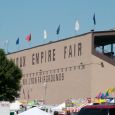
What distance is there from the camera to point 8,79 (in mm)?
57594

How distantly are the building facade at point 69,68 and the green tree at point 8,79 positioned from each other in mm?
17121

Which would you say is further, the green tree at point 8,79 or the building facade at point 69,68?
the building facade at point 69,68

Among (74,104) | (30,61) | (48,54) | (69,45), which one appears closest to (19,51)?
(30,61)

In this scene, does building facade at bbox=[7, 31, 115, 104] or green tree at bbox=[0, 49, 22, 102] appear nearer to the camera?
green tree at bbox=[0, 49, 22, 102]

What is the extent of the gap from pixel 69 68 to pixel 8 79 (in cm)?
2291

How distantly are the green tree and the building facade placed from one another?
17121 millimetres

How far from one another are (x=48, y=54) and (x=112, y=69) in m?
14.1

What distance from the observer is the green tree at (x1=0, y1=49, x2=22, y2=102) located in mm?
57375

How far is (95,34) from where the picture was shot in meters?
75.4

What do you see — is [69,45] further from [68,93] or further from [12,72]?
[12,72]

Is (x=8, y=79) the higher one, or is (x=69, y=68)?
(x=69, y=68)

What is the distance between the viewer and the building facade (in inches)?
2938

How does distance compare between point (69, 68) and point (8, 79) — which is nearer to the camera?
point (8, 79)

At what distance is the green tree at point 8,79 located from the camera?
5738 cm
